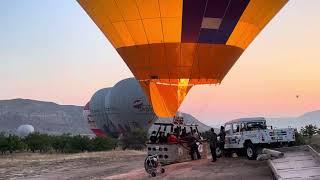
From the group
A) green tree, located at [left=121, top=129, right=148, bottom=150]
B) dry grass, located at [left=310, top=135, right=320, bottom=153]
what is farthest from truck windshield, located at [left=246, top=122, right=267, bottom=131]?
green tree, located at [left=121, top=129, right=148, bottom=150]

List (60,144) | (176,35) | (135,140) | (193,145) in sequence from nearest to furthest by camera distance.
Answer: (176,35) → (193,145) → (60,144) → (135,140)

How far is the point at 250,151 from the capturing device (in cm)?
2198

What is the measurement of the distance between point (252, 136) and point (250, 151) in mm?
670

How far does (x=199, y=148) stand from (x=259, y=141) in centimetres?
353

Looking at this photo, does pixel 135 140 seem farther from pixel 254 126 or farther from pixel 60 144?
pixel 254 126

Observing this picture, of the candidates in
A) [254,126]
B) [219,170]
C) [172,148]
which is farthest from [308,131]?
[219,170]

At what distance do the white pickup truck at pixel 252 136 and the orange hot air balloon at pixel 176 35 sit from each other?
2352mm

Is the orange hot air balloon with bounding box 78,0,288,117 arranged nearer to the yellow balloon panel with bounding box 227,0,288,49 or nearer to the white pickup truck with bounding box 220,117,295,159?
the yellow balloon panel with bounding box 227,0,288,49

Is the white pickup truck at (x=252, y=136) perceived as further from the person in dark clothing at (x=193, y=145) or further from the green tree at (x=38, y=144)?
the green tree at (x=38, y=144)

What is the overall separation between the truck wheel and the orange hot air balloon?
3.43m

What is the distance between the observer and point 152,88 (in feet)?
74.9

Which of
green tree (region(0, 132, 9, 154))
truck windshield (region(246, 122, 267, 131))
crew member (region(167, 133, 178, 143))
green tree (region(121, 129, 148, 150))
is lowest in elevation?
crew member (region(167, 133, 178, 143))

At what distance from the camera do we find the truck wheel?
21.7m

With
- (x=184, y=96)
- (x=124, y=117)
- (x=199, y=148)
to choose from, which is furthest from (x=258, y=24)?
(x=124, y=117)
